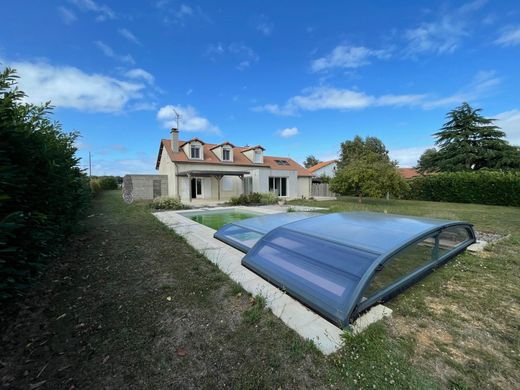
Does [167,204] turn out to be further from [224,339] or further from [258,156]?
[224,339]

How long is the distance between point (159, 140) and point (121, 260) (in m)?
21.4

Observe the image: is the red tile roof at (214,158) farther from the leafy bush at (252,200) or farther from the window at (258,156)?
the leafy bush at (252,200)

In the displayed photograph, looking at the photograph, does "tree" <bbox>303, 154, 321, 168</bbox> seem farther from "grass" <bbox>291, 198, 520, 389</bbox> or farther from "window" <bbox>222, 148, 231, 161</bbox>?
"grass" <bbox>291, 198, 520, 389</bbox>

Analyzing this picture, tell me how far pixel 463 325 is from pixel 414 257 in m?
1.11

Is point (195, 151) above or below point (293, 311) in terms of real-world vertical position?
above

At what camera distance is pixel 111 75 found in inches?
450

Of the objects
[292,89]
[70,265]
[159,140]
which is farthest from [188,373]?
[159,140]

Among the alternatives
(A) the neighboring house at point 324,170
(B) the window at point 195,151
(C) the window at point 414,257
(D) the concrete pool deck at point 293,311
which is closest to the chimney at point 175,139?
(B) the window at point 195,151

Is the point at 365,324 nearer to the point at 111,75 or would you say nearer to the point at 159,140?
the point at 111,75

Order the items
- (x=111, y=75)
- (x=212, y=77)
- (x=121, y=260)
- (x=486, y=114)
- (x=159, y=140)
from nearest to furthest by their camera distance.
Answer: (x=121, y=260) → (x=111, y=75) → (x=212, y=77) → (x=159, y=140) → (x=486, y=114)

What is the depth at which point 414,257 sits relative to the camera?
364 cm

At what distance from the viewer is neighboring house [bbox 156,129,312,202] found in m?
19.0

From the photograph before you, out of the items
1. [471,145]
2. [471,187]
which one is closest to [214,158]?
[471,187]

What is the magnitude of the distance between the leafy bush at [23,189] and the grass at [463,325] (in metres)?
4.07
